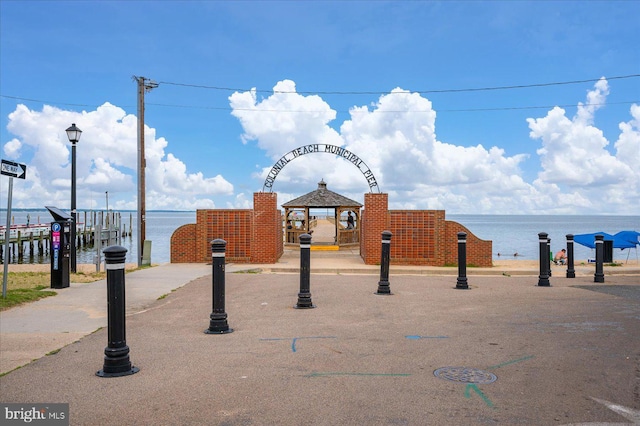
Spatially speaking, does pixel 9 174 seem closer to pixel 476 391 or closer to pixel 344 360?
pixel 344 360

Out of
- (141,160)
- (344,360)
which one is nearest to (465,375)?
(344,360)

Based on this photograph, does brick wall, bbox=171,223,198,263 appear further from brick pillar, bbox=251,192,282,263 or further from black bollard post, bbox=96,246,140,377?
black bollard post, bbox=96,246,140,377

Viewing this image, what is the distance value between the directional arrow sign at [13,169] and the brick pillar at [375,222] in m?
11.3

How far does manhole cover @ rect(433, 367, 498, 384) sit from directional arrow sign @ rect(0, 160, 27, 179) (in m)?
9.38

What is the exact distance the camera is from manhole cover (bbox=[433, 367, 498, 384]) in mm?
5387

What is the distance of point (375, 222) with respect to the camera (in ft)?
64.1

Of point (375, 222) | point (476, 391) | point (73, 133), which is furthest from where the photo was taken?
point (375, 222)

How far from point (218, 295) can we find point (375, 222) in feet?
40.3

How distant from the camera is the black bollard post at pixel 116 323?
5.65 metres

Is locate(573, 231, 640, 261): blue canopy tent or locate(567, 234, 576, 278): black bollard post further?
locate(573, 231, 640, 261): blue canopy tent

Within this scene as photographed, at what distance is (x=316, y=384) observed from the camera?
17.2ft

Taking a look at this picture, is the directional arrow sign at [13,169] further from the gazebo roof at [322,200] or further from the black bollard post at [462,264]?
the gazebo roof at [322,200]

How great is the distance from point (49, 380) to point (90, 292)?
269 inches

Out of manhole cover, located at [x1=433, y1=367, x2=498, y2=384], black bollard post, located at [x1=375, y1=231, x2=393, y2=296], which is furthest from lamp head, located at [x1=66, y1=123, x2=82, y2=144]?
manhole cover, located at [x1=433, y1=367, x2=498, y2=384]
